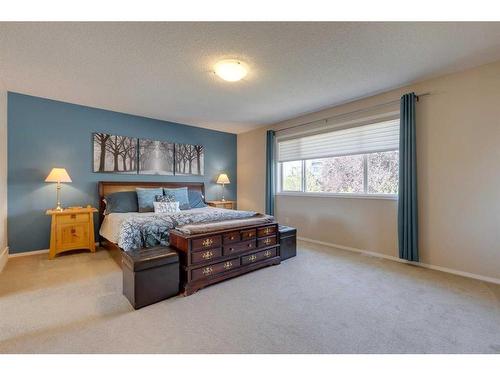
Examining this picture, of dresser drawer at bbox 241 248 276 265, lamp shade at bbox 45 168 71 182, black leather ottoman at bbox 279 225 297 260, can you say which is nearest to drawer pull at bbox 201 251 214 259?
dresser drawer at bbox 241 248 276 265

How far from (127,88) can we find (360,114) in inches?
141

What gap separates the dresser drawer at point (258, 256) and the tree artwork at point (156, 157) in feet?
9.74

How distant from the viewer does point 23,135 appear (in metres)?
3.77

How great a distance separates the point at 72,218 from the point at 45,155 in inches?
44.6

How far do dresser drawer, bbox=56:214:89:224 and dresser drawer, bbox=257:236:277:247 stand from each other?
287 centimetres

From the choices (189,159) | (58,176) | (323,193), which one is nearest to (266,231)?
(323,193)

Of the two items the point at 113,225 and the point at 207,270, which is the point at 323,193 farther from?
the point at 113,225

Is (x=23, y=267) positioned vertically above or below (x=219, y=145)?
below

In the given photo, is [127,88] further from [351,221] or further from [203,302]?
[351,221]

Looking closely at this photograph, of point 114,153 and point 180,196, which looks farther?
point 180,196

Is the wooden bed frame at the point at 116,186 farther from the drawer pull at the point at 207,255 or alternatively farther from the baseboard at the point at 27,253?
the drawer pull at the point at 207,255

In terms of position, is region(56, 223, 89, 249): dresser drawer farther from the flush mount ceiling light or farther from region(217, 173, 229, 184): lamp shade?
the flush mount ceiling light

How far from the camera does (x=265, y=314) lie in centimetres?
212
